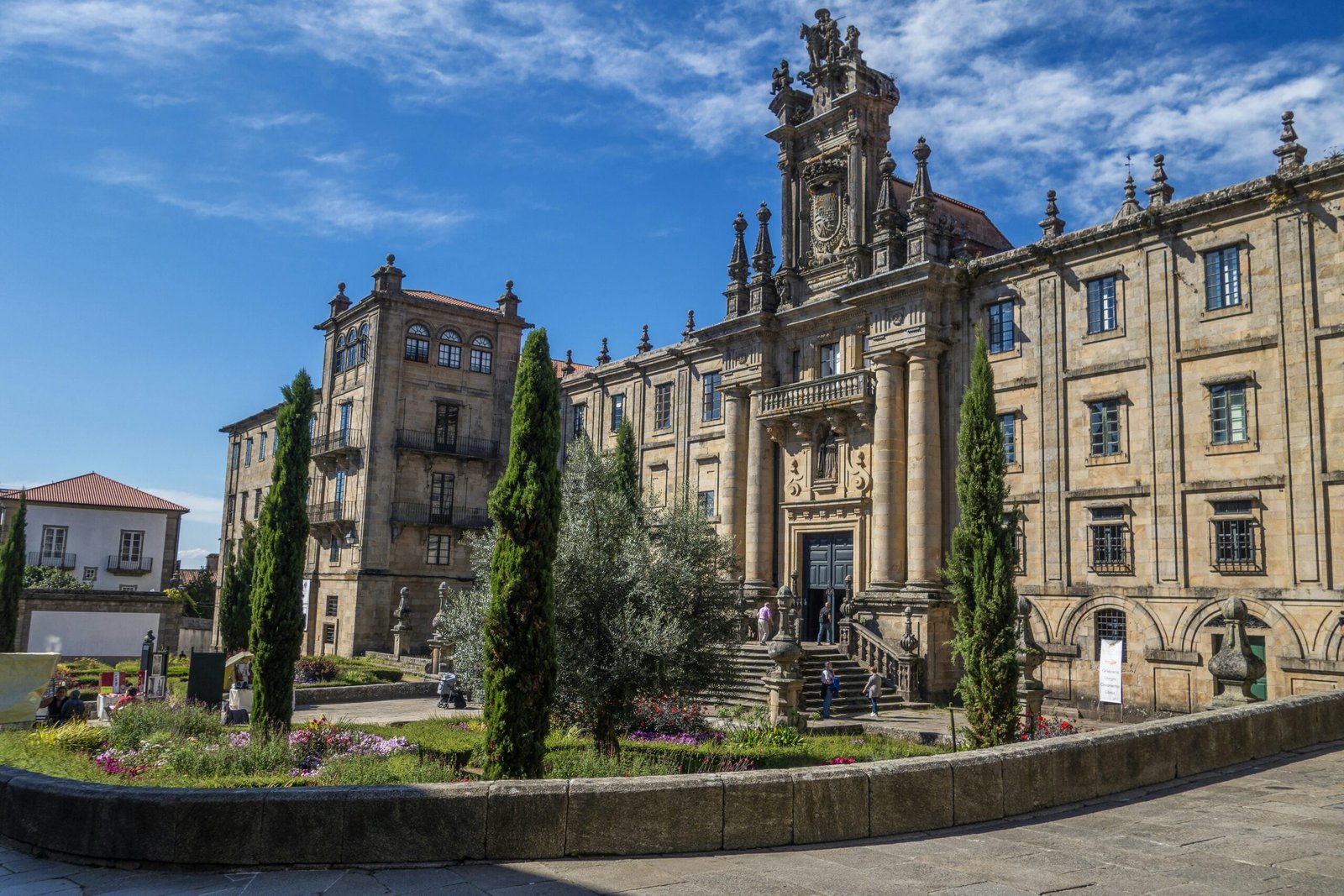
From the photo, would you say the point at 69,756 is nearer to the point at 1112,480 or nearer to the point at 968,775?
the point at 968,775

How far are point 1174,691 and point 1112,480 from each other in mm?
5194

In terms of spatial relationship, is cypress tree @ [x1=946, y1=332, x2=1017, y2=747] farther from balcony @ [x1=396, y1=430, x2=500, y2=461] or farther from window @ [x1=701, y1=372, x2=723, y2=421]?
balcony @ [x1=396, y1=430, x2=500, y2=461]

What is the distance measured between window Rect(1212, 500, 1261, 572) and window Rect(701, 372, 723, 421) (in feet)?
58.2

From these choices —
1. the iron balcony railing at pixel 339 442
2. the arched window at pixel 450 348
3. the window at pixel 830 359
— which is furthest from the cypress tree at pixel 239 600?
the window at pixel 830 359

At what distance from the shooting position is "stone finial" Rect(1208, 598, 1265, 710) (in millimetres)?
15055

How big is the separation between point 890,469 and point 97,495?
157 feet

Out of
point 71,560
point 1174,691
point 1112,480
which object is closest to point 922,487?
point 1112,480

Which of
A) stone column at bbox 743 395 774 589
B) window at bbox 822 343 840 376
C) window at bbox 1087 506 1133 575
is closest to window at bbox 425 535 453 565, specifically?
stone column at bbox 743 395 774 589

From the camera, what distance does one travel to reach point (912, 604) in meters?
26.6

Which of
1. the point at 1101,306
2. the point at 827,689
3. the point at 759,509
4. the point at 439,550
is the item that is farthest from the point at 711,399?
Result: the point at 439,550

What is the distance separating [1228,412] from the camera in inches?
896

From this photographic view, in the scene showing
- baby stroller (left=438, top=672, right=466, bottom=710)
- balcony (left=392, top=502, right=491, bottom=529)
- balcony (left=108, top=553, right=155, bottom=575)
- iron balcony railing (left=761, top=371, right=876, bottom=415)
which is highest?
iron balcony railing (left=761, top=371, right=876, bottom=415)

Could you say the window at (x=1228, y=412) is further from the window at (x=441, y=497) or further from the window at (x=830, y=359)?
the window at (x=441, y=497)

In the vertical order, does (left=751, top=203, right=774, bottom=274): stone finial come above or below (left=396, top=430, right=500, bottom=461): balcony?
above
